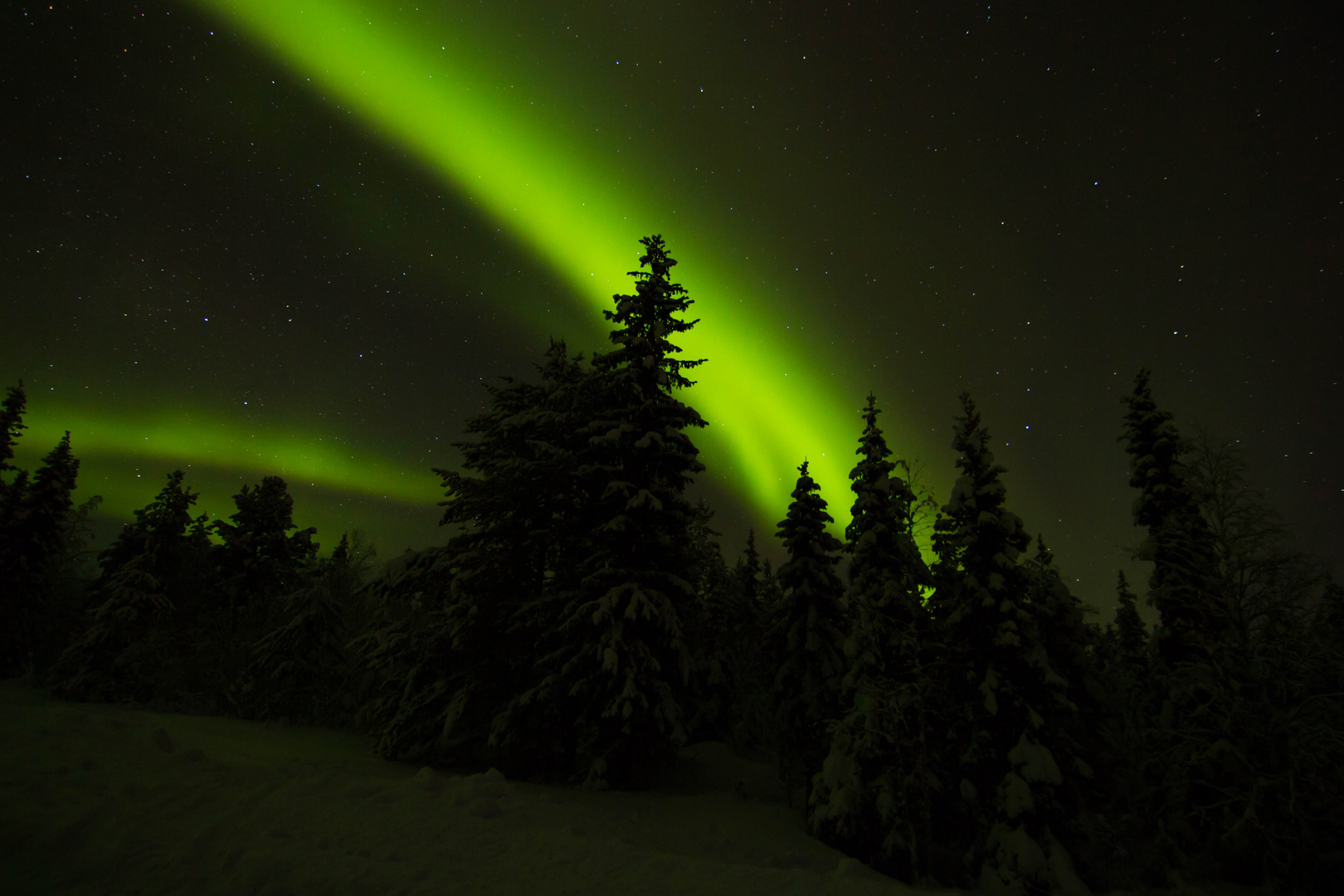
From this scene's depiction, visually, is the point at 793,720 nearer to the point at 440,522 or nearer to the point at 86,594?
the point at 440,522

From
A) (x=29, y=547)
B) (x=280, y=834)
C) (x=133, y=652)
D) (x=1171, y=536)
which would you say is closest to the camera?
(x=280, y=834)

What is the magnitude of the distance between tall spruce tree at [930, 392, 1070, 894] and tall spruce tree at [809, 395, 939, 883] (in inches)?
51.1

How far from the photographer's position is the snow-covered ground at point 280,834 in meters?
6.70

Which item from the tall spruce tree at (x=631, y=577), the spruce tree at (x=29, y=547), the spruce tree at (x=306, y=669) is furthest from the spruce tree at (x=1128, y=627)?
the spruce tree at (x=29, y=547)

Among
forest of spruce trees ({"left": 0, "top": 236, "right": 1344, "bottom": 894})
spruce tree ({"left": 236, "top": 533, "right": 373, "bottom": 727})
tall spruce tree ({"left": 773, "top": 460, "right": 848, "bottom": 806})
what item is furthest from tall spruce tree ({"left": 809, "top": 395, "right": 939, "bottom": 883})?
spruce tree ({"left": 236, "top": 533, "right": 373, "bottom": 727})

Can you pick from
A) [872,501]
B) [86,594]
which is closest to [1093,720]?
[872,501]

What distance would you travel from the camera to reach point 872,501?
793 inches

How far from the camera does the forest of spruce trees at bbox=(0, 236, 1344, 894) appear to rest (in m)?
16.3

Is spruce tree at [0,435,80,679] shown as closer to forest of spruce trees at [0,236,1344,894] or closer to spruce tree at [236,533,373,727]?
spruce tree at [236,533,373,727]

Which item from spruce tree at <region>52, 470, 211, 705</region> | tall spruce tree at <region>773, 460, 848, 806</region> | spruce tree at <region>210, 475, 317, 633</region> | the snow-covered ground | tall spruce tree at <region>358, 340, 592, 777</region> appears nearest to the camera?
the snow-covered ground

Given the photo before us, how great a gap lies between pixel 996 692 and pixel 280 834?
58.9 ft

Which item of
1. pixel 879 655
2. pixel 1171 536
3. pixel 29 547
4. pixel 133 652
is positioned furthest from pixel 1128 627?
pixel 29 547

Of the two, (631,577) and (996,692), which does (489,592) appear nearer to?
(631,577)

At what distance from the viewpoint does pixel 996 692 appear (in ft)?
58.8
